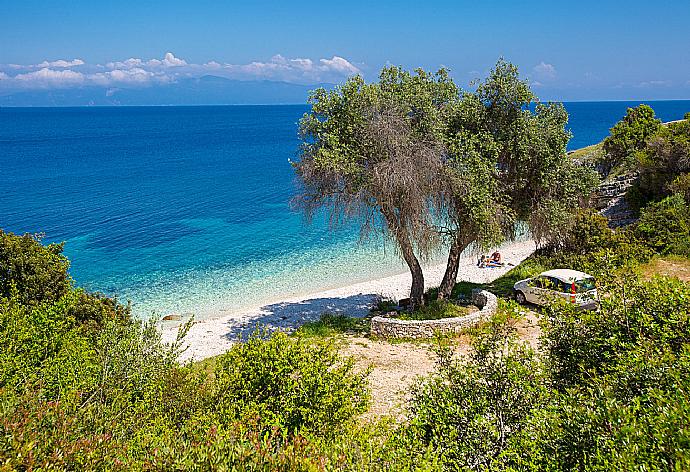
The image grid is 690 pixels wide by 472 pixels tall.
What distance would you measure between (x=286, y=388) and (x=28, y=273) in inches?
538

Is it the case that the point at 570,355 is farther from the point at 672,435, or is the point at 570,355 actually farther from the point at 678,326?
the point at 672,435

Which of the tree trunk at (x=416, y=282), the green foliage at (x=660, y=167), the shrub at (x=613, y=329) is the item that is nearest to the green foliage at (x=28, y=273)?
the tree trunk at (x=416, y=282)

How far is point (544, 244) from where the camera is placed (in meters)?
33.2

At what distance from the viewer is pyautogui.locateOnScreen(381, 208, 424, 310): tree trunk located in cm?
2222

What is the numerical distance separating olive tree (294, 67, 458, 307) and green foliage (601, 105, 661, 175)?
28.0m

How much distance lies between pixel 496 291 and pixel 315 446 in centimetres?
2148

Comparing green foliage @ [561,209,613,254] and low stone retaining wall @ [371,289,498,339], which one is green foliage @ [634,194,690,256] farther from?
low stone retaining wall @ [371,289,498,339]

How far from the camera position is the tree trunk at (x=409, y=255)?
22219mm

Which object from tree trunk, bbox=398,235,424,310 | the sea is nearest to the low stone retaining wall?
tree trunk, bbox=398,235,424,310

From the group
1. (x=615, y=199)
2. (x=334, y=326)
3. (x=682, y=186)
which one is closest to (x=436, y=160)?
(x=334, y=326)

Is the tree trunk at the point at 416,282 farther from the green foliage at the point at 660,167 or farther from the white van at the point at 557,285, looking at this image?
the green foliage at the point at 660,167

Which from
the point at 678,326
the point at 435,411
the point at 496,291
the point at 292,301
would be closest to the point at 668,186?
the point at 496,291

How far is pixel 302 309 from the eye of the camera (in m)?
29.3

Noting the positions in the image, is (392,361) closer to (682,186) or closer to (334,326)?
(334,326)
